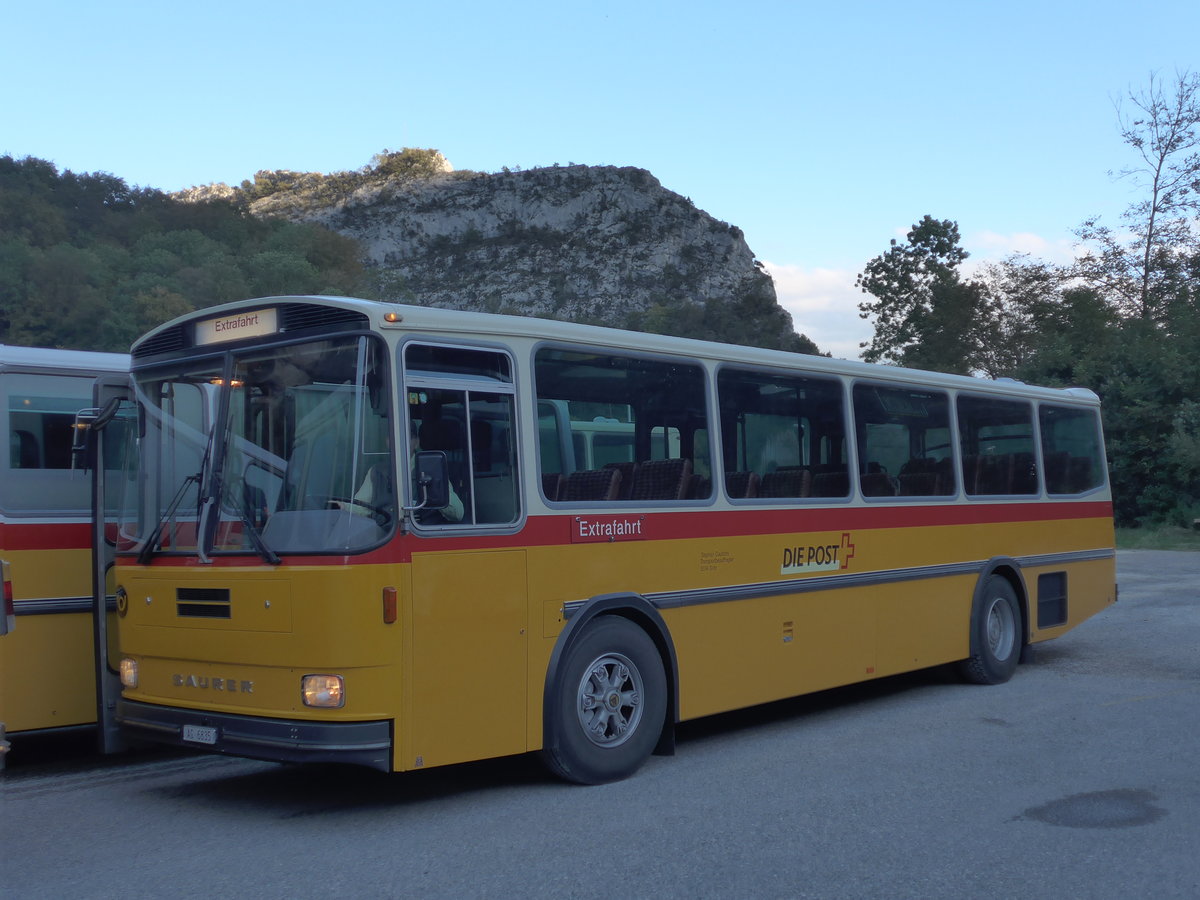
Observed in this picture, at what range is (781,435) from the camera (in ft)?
27.9

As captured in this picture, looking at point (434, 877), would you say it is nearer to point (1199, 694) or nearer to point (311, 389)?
point (311, 389)

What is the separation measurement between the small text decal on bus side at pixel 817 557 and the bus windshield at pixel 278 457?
3533 mm

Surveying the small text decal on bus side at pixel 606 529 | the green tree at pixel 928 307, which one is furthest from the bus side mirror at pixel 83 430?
the green tree at pixel 928 307

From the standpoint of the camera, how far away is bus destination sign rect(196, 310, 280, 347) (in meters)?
6.35

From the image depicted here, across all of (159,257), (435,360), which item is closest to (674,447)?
(435,360)

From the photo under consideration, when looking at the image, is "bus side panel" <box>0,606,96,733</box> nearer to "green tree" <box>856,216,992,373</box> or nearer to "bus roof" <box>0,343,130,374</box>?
"bus roof" <box>0,343,130,374</box>

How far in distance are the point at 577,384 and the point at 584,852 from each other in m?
2.75

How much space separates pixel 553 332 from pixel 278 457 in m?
1.72

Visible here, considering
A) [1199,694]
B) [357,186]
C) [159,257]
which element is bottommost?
[1199,694]

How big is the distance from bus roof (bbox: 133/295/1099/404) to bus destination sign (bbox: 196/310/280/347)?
4 cm

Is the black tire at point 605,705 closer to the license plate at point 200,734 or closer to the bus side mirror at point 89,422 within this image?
the license plate at point 200,734

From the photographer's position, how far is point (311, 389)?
6125mm

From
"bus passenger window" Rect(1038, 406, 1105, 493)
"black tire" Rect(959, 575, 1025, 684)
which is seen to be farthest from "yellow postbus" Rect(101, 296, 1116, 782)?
"bus passenger window" Rect(1038, 406, 1105, 493)

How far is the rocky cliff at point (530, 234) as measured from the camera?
334 feet
